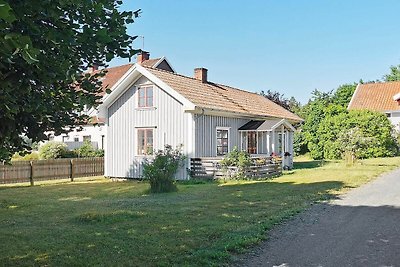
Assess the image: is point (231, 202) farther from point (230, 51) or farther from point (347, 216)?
point (230, 51)

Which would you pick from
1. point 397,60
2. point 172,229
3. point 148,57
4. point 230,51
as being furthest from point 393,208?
point 397,60

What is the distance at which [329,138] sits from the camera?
3262 centimetres

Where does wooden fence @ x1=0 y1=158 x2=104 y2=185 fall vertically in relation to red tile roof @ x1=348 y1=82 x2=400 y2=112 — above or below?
below

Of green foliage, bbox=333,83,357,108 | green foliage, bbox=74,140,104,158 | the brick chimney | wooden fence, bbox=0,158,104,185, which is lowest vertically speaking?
wooden fence, bbox=0,158,104,185

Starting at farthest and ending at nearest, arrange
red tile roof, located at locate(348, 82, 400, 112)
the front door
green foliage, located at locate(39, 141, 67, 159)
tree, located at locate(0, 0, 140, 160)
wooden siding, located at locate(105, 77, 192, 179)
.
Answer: red tile roof, located at locate(348, 82, 400, 112) < green foliage, located at locate(39, 141, 67, 159) < the front door < wooden siding, located at locate(105, 77, 192, 179) < tree, located at locate(0, 0, 140, 160)

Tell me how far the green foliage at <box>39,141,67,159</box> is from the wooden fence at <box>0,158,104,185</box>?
3.55 m

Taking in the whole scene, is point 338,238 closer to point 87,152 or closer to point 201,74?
point 201,74

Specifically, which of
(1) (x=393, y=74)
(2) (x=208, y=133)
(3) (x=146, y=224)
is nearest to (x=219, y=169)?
(2) (x=208, y=133)

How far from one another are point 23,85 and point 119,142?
18425 millimetres

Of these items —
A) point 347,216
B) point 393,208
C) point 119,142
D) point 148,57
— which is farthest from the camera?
point 148,57

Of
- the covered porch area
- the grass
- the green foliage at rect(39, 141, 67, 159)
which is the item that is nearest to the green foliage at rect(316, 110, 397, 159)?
the covered porch area

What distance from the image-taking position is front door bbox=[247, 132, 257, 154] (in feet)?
79.2

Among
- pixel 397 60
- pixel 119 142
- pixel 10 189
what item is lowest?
pixel 10 189

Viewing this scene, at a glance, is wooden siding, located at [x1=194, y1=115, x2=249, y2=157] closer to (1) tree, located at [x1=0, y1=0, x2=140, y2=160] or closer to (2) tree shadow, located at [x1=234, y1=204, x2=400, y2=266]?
(2) tree shadow, located at [x1=234, y1=204, x2=400, y2=266]
